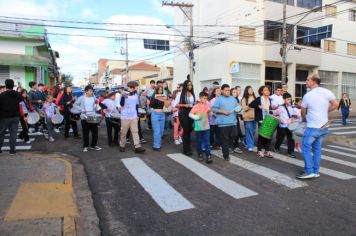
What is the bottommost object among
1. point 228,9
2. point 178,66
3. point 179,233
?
point 179,233

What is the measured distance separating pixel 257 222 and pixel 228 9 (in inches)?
1072

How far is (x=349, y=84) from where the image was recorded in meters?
37.9

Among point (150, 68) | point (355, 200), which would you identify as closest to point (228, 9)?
point (355, 200)

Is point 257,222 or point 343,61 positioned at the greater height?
point 343,61

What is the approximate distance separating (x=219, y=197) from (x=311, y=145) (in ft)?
7.40

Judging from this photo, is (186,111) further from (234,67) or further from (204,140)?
(234,67)

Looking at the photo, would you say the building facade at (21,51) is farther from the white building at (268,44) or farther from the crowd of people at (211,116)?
the crowd of people at (211,116)

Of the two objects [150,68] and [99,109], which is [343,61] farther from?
[150,68]

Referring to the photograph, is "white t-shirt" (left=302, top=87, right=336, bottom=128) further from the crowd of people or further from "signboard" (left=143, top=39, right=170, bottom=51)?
"signboard" (left=143, top=39, right=170, bottom=51)

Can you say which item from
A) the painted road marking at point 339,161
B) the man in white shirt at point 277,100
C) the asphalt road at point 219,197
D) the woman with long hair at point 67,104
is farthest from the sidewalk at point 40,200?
the painted road marking at point 339,161

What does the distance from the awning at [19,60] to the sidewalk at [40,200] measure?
770 inches

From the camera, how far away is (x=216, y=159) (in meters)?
8.90

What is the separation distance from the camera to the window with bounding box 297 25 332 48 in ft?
95.7

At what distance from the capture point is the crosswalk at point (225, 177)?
592cm
